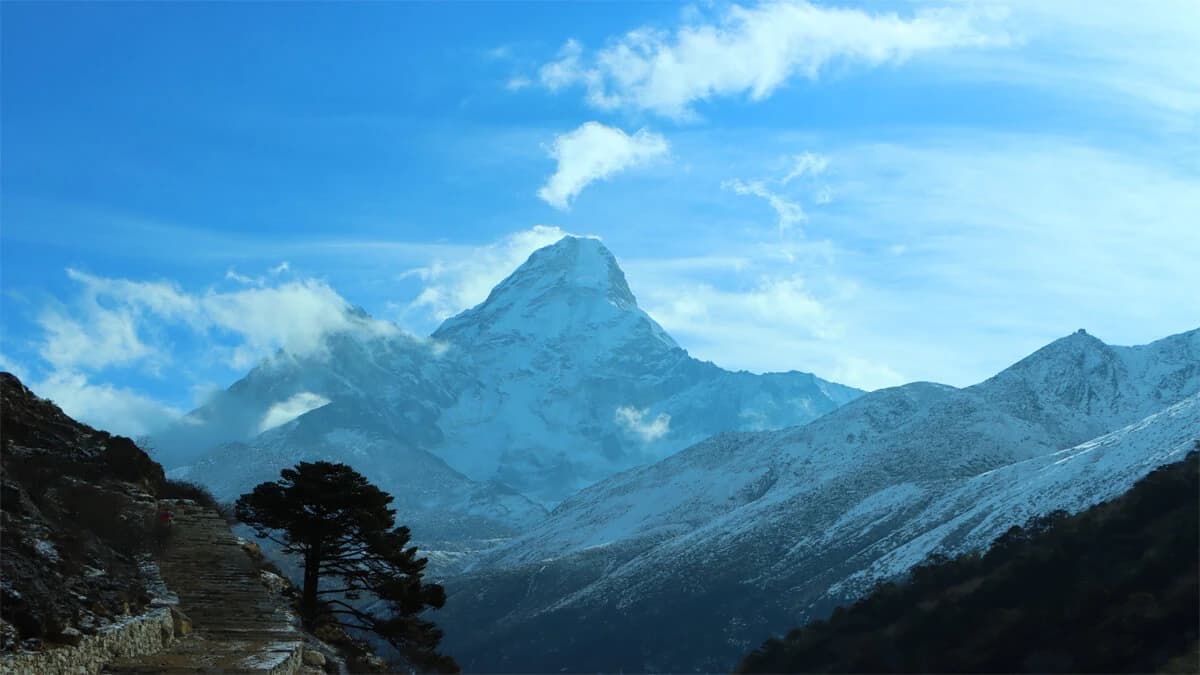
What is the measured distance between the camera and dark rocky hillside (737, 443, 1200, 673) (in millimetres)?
46156

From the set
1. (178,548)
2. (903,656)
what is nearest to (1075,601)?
(903,656)

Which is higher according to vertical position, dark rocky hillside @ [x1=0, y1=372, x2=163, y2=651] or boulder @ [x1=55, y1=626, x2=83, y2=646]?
dark rocky hillside @ [x1=0, y1=372, x2=163, y2=651]

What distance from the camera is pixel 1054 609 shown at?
60.8 m

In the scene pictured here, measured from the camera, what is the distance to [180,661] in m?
15.8

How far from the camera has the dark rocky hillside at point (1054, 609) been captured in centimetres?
4616

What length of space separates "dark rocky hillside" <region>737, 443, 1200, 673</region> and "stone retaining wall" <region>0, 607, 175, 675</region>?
31.2 meters

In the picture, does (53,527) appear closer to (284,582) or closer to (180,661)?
(180,661)

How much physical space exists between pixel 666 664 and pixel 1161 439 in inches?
2803

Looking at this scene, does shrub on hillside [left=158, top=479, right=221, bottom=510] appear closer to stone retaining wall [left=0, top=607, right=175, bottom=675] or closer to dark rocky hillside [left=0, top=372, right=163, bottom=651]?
dark rocky hillside [left=0, top=372, right=163, bottom=651]

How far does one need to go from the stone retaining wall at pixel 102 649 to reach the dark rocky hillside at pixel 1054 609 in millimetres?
31158

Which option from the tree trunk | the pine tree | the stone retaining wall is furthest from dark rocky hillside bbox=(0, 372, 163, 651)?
the tree trunk

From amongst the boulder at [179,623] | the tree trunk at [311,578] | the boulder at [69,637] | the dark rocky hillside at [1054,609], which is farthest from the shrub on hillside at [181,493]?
the dark rocky hillside at [1054,609]

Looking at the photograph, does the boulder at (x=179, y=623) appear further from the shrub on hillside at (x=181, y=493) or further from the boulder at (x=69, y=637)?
the shrub on hillside at (x=181, y=493)

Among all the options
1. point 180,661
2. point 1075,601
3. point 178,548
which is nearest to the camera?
point 180,661
